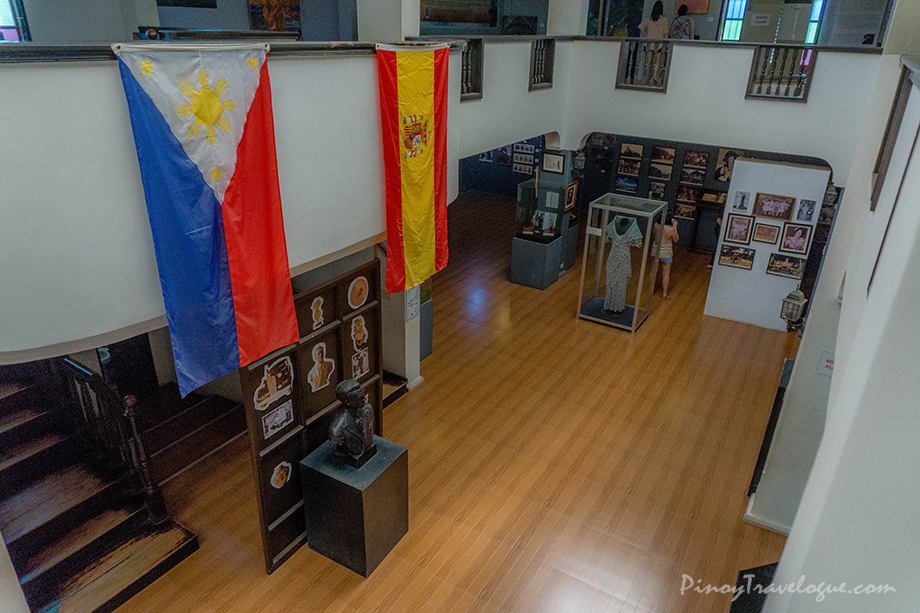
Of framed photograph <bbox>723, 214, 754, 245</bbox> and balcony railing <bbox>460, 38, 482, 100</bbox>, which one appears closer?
balcony railing <bbox>460, 38, 482, 100</bbox>

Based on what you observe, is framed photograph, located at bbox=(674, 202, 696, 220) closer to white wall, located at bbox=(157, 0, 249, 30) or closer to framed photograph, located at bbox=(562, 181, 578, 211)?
framed photograph, located at bbox=(562, 181, 578, 211)

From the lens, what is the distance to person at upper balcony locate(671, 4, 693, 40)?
1570 cm

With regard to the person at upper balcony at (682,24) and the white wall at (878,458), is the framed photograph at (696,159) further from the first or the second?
the white wall at (878,458)

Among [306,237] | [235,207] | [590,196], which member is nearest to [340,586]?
[306,237]

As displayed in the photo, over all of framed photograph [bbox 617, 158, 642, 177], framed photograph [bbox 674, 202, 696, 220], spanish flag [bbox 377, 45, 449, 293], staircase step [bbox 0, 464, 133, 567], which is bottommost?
staircase step [bbox 0, 464, 133, 567]

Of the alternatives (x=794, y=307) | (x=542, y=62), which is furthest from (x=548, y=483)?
(x=542, y=62)

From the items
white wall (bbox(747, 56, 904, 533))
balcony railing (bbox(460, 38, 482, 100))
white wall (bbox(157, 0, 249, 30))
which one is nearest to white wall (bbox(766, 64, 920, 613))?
white wall (bbox(747, 56, 904, 533))

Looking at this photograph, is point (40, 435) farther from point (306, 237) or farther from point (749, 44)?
point (749, 44)

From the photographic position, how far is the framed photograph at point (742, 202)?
10672 mm

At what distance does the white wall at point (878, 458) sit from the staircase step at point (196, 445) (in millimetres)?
6424

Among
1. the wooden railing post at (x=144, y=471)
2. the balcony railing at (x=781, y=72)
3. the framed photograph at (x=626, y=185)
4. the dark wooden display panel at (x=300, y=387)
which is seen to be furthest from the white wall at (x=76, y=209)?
the framed photograph at (x=626, y=185)

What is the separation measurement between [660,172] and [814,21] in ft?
17.2

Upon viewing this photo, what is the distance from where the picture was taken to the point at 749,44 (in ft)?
31.9

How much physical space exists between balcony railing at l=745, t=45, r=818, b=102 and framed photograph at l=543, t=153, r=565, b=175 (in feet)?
11.9
